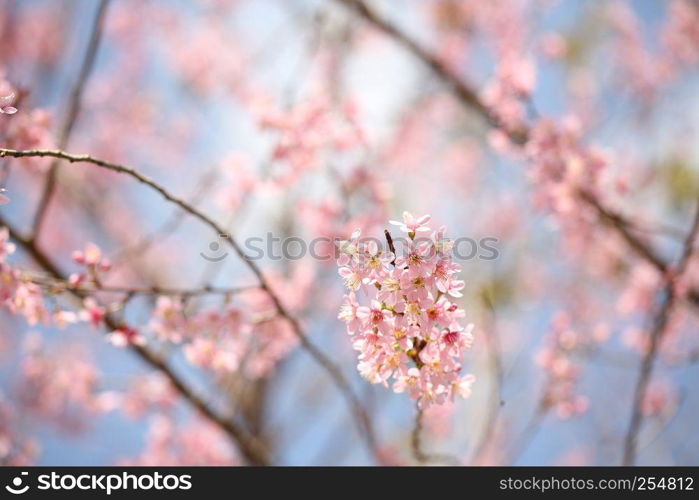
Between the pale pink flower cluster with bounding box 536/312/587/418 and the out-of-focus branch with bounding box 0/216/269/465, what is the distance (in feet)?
6.41

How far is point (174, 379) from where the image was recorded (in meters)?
3.08

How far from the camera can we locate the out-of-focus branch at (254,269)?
1639 mm

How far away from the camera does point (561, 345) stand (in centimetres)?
308

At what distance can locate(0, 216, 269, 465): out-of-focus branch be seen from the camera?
2.65 m

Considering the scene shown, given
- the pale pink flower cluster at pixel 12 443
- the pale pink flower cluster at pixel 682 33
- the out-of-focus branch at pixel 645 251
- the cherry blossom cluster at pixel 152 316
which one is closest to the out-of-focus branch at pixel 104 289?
the cherry blossom cluster at pixel 152 316

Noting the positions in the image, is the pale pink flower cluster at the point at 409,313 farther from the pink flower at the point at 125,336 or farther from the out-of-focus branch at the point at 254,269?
the pink flower at the point at 125,336

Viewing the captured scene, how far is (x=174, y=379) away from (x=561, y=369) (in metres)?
2.36

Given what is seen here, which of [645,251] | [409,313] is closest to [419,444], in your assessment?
[409,313]

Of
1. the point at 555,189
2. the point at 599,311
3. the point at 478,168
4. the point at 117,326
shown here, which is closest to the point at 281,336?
the point at 117,326

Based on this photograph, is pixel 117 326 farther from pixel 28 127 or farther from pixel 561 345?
pixel 561 345

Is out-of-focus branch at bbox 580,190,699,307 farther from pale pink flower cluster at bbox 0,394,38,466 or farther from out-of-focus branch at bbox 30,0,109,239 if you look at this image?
pale pink flower cluster at bbox 0,394,38,466

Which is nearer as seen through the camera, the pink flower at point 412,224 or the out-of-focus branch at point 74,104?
the pink flower at point 412,224

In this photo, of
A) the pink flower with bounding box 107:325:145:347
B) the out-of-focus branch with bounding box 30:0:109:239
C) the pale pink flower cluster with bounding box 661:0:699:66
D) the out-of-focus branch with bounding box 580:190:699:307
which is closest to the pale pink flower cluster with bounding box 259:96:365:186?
the out-of-focus branch with bounding box 30:0:109:239

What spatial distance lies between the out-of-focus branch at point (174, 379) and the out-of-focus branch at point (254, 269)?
77 centimetres
